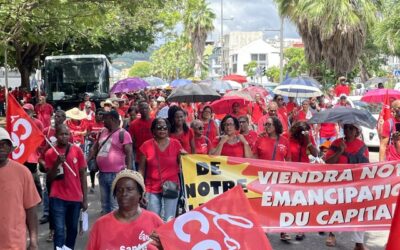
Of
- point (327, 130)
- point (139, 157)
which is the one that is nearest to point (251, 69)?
point (327, 130)

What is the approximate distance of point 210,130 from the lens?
929 centimetres

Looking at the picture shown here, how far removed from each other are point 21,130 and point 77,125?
16.3 feet

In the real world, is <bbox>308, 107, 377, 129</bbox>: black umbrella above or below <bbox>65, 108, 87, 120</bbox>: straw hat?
above

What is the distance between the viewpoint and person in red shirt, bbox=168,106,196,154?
7.70 metres

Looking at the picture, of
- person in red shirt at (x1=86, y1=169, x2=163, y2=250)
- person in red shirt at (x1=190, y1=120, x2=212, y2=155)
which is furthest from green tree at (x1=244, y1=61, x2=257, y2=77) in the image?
person in red shirt at (x1=86, y1=169, x2=163, y2=250)

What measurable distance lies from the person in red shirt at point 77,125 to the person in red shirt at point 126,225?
24.5 feet

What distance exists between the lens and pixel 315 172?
21.0 ft

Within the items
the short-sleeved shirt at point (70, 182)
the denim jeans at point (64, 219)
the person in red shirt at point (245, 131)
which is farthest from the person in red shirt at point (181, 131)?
the denim jeans at point (64, 219)

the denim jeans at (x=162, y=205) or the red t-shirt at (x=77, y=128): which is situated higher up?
the red t-shirt at (x=77, y=128)

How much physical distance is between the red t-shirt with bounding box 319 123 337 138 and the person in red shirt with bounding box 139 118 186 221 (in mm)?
6540

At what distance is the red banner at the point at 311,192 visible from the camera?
20.7 ft

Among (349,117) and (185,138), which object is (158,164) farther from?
(349,117)

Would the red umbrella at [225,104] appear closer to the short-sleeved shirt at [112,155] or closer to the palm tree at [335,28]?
the short-sleeved shirt at [112,155]

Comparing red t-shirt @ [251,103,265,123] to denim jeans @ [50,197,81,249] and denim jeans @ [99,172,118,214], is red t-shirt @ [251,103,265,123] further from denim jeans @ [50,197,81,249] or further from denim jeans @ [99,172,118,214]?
denim jeans @ [50,197,81,249]
